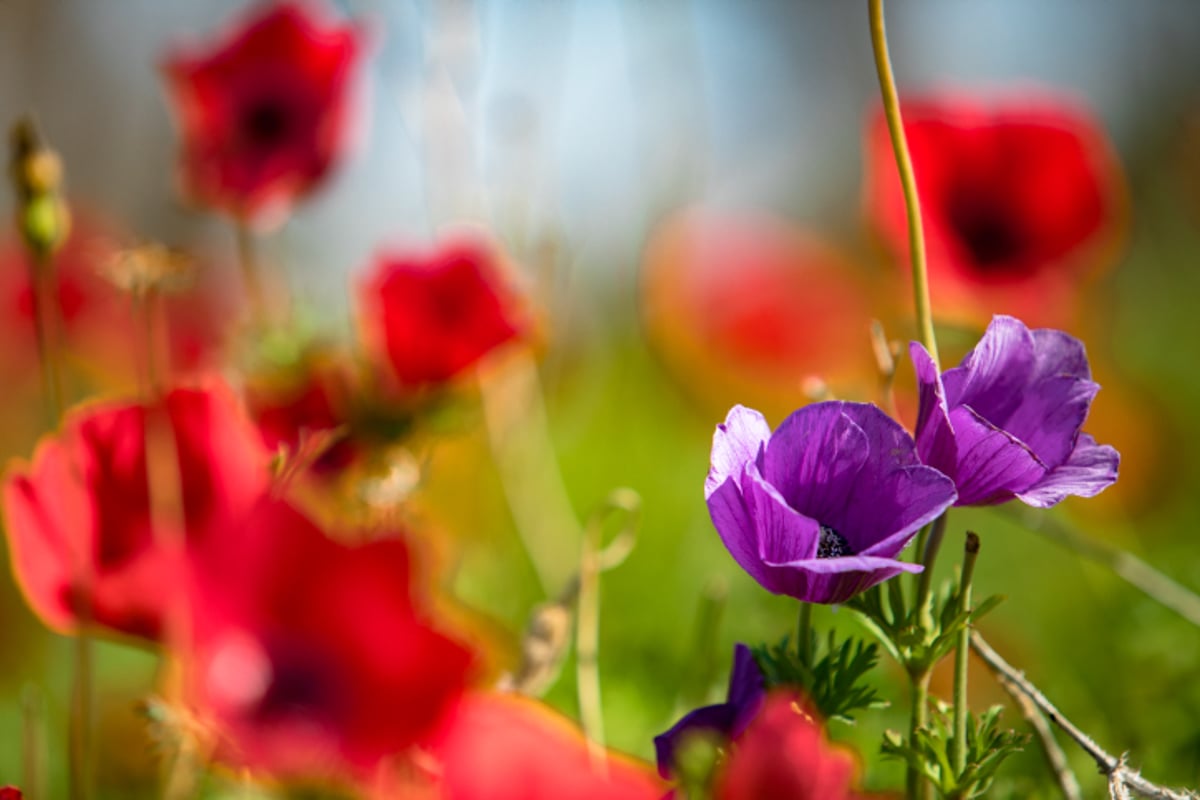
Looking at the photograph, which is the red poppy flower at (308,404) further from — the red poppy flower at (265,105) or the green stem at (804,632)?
the green stem at (804,632)

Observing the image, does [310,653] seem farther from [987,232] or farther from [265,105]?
[987,232]

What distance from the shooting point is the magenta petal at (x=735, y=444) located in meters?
0.29

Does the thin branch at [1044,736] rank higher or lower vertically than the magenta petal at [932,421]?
lower

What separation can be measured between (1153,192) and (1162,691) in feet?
7.22

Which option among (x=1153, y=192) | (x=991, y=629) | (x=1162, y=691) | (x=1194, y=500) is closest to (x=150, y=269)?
(x=1162, y=691)

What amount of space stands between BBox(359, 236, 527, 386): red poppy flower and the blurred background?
0.12 meters

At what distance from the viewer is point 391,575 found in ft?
0.88

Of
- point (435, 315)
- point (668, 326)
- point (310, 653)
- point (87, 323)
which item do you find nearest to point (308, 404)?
point (435, 315)

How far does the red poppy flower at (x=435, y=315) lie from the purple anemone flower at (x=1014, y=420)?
0.40 m

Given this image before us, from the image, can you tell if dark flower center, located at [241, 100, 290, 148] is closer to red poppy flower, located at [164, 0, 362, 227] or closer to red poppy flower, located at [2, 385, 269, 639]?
red poppy flower, located at [164, 0, 362, 227]

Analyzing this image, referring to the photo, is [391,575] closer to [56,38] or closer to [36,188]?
[36,188]

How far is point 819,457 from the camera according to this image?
312 mm

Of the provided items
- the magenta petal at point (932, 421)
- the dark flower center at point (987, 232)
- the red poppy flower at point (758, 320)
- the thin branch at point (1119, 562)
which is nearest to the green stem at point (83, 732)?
the magenta petal at point (932, 421)

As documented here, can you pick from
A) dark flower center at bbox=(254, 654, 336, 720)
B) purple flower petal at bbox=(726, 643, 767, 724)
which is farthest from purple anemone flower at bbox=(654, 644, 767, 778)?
dark flower center at bbox=(254, 654, 336, 720)
